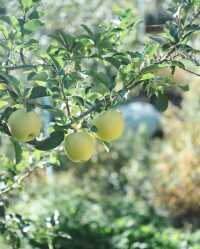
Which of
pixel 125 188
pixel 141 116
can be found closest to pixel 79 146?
pixel 125 188

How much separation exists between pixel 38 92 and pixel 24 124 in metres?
0.14

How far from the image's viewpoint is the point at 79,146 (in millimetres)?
1578

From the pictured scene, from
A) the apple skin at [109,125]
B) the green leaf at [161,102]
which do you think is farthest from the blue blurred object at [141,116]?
the apple skin at [109,125]

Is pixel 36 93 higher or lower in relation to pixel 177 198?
higher

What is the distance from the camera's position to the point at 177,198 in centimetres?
616

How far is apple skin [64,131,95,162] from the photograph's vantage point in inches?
62.1

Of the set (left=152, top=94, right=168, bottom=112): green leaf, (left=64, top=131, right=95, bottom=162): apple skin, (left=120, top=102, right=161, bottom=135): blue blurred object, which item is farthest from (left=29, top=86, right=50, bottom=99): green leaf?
(left=120, top=102, right=161, bottom=135): blue blurred object

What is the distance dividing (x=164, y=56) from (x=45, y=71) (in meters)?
0.30

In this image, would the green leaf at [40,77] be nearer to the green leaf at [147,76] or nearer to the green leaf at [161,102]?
the green leaf at [147,76]

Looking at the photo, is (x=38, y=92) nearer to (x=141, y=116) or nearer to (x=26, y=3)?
(x=26, y=3)

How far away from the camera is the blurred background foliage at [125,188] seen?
172 inches

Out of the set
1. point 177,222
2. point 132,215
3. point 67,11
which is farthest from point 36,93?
point 177,222

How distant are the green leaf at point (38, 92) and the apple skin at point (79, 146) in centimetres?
13

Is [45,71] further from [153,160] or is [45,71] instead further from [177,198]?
[153,160]
